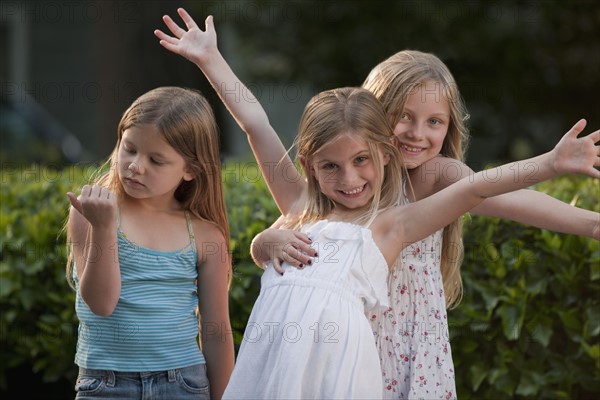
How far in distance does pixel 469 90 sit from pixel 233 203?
602 cm

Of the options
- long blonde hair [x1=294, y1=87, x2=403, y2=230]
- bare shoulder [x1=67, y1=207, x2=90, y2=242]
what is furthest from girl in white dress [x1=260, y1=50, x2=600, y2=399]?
bare shoulder [x1=67, y1=207, x2=90, y2=242]

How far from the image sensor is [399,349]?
316cm

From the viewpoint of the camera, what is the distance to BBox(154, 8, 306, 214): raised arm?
340cm

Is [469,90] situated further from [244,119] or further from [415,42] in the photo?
[244,119]

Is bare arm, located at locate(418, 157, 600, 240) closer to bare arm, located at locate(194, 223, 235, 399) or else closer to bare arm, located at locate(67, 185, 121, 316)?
bare arm, located at locate(194, 223, 235, 399)

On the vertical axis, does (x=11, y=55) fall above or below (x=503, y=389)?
above

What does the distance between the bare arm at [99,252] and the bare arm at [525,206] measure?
3.35ft

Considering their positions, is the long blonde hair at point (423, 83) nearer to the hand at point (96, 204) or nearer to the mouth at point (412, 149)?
the mouth at point (412, 149)

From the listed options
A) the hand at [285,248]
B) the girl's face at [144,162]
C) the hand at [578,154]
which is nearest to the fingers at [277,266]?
the hand at [285,248]

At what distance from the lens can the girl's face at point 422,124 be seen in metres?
3.20

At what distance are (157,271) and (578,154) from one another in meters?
1.40

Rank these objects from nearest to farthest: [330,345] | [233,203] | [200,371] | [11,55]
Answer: [330,345], [200,371], [233,203], [11,55]

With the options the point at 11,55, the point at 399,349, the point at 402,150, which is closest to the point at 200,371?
the point at 399,349

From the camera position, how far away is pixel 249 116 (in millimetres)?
3416
